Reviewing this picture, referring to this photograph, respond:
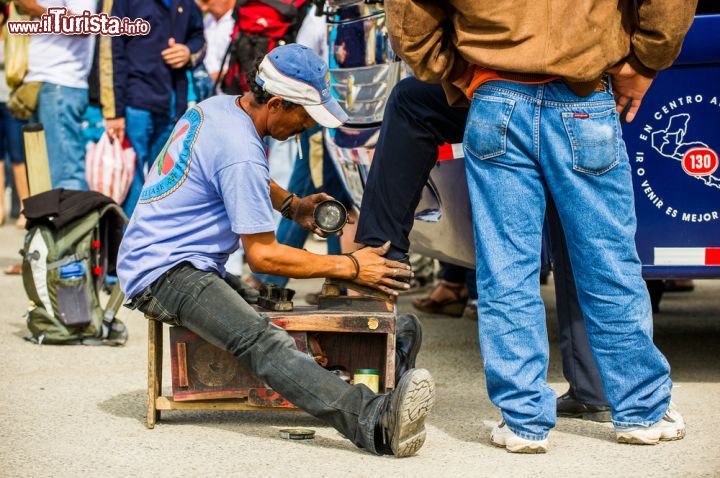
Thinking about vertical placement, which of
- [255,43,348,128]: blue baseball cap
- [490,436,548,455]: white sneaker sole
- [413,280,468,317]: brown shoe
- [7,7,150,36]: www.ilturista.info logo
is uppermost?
[255,43,348,128]: blue baseball cap

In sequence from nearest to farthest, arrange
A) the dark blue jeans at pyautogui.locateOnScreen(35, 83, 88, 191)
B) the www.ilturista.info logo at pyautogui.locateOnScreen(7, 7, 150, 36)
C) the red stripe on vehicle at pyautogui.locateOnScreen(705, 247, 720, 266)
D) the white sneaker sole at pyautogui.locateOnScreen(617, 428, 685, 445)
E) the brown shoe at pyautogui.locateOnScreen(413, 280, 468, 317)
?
the white sneaker sole at pyautogui.locateOnScreen(617, 428, 685, 445)
the red stripe on vehicle at pyautogui.locateOnScreen(705, 247, 720, 266)
the brown shoe at pyautogui.locateOnScreen(413, 280, 468, 317)
the www.ilturista.info logo at pyautogui.locateOnScreen(7, 7, 150, 36)
the dark blue jeans at pyautogui.locateOnScreen(35, 83, 88, 191)

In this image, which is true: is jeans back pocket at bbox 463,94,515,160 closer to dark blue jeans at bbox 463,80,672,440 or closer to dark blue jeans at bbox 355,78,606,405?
dark blue jeans at bbox 463,80,672,440

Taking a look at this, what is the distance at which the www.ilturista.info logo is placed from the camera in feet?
25.3

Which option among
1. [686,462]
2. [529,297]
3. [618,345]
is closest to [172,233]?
[529,297]

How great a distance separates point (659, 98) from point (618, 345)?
1.07m

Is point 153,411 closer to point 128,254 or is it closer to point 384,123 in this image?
point 128,254

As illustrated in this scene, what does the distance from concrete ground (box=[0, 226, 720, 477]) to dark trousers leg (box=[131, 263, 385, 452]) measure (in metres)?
0.13

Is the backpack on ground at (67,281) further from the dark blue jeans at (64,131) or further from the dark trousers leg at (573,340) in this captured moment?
the dark trousers leg at (573,340)

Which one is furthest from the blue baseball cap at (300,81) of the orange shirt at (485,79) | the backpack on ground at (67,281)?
the backpack on ground at (67,281)

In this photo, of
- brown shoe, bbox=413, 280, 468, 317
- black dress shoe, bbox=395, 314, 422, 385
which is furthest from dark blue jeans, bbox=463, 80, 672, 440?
brown shoe, bbox=413, 280, 468, 317

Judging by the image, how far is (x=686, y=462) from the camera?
12.5 ft

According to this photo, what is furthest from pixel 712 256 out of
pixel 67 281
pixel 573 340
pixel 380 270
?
pixel 67 281

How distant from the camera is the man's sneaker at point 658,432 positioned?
3982 mm

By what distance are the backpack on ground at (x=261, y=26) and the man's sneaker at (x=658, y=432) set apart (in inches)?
151
